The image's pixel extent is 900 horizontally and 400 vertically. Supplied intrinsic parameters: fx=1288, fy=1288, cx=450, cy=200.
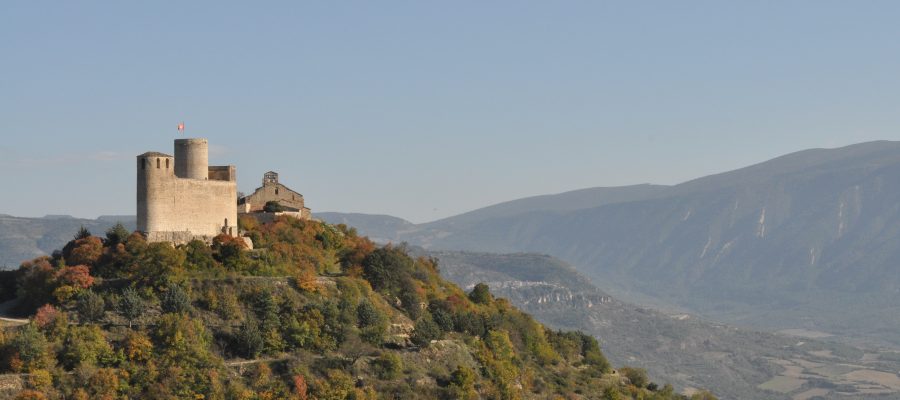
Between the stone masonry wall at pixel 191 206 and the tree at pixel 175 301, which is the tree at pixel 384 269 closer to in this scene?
the stone masonry wall at pixel 191 206

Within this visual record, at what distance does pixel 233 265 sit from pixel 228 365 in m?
8.86

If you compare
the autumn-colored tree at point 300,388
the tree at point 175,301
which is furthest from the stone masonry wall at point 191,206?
the autumn-colored tree at point 300,388

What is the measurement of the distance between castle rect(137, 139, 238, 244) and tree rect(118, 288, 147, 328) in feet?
17.7

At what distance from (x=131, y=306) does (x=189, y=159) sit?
11404 mm

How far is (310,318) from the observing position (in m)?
71.9

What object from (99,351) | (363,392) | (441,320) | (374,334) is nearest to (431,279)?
(441,320)

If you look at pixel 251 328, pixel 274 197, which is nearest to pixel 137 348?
pixel 251 328

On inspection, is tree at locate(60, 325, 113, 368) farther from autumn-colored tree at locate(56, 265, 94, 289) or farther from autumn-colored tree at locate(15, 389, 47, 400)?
autumn-colored tree at locate(56, 265, 94, 289)

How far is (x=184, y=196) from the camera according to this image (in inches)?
2899

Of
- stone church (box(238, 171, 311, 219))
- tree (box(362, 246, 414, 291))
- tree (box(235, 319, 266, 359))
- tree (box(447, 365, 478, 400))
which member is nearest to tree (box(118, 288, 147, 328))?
tree (box(235, 319, 266, 359))

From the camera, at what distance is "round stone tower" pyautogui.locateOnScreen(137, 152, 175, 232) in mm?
71562

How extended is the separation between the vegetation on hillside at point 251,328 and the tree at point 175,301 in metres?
0.08

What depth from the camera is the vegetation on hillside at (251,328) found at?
6338cm

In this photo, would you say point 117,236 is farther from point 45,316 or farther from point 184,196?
point 45,316
